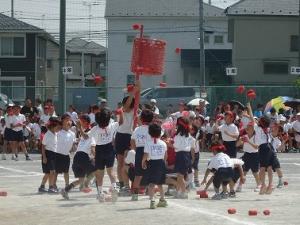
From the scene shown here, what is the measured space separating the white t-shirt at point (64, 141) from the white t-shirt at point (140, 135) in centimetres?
210

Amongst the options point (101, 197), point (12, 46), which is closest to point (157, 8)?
point (12, 46)

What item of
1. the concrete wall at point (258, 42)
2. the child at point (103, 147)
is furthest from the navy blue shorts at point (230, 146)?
the concrete wall at point (258, 42)

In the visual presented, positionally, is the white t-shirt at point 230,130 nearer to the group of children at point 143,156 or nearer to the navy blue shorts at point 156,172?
the group of children at point 143,156

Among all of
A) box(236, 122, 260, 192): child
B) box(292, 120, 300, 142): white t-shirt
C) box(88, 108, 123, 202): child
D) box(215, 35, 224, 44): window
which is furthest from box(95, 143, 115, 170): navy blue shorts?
box(215, 35, 224, 44): window

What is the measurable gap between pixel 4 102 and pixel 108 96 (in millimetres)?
6379

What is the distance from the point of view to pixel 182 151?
17297 mm

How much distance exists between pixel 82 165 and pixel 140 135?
1.63m

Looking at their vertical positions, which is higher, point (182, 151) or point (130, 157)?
point (182, 151)

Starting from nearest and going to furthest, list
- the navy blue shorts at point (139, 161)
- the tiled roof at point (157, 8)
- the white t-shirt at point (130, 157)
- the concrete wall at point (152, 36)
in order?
1. the navy blue shorts at point (139, 161)
2. the white t-shirt at point (130, 157)
3. the concrete wall at point (152, 36)
4. the tiled roof at point (157, 8)

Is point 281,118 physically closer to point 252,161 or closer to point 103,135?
point 252,161

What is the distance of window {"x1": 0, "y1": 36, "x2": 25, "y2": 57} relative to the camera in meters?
60.2

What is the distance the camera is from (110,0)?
70.6 metres

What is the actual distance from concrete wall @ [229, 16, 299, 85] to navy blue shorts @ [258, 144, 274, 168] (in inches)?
1632

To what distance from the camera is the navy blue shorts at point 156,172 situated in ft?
51.3
